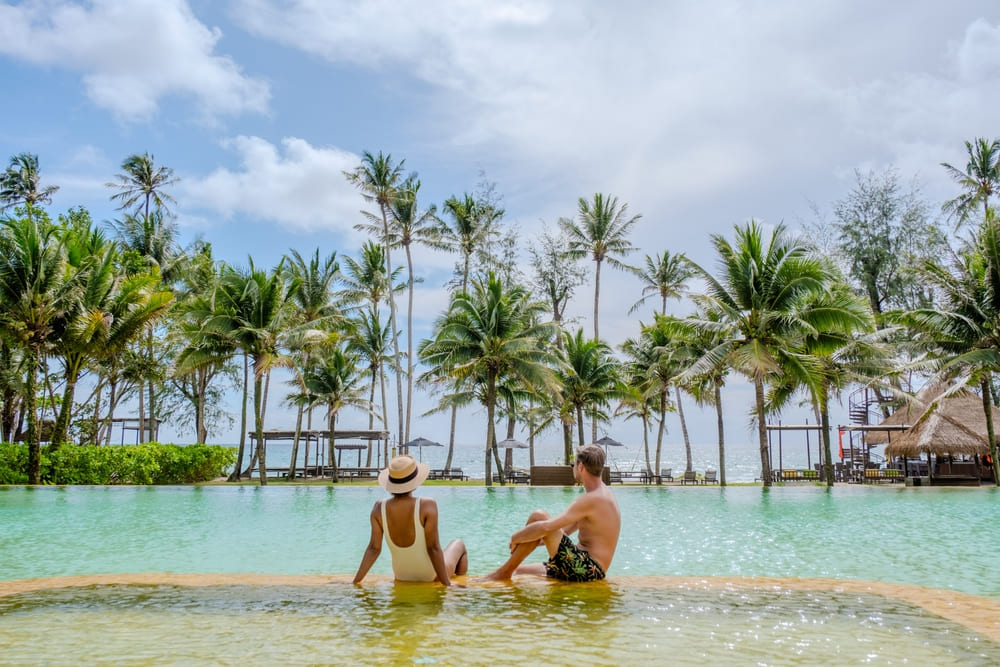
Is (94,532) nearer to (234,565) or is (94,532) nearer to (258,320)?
(234,565)

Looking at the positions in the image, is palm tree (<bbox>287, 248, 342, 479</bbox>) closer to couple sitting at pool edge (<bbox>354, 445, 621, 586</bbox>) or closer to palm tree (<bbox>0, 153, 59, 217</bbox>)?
palm tree (<bbox>0, 153, 59, 217</bbox>)

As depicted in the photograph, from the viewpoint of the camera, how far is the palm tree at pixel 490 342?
25297mm

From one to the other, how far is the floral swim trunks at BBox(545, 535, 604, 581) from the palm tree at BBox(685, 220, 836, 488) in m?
16.6

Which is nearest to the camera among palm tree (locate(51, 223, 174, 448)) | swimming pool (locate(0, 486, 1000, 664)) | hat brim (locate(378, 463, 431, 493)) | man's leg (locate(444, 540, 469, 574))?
swimming pool (locate(0, 486, 1000, 664))

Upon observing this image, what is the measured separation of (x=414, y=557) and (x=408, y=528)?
285 mm

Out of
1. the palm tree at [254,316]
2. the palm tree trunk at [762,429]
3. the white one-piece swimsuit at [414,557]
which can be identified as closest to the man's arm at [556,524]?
the white one-piece swimsuit at [414,557]

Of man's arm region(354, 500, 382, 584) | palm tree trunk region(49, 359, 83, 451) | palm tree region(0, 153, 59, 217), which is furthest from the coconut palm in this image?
palm tree region(0, 153, 59, 217)

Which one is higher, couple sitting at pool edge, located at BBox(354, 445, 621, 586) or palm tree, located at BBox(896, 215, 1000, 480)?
palm tree, located at BBox(896, 215, 1000, 480)

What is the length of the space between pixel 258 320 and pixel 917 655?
2415cm

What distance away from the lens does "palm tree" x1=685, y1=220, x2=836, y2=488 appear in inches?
810

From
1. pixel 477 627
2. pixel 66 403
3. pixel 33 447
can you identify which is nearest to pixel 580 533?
pixel 477 627

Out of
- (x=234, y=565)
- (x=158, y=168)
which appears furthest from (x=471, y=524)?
(x=158, y=168)

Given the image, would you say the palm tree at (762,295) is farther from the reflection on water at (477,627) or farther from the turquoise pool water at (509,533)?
the reflection on water at (477,627)

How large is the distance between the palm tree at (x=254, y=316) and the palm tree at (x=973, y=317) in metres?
21.1
